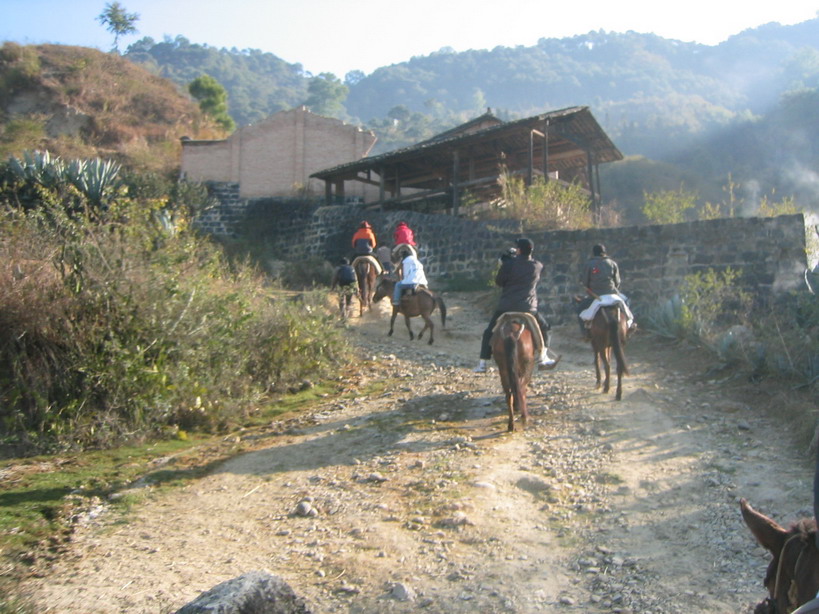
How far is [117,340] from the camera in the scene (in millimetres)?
7883

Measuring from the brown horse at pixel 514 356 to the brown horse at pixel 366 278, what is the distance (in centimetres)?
719

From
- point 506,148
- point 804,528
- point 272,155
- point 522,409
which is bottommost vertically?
point 522,409

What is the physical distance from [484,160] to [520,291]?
1806 cm

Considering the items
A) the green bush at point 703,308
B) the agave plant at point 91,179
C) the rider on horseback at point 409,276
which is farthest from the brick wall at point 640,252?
the agave plant at point 91,179

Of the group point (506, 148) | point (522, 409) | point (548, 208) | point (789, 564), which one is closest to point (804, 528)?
point (789, 564)

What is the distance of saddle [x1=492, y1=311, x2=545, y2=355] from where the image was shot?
8.72m

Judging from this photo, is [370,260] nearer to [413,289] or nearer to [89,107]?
[413,289]

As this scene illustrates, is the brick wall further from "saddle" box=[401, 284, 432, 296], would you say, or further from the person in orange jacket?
"saddle" box=[401, 284, 432, 296]

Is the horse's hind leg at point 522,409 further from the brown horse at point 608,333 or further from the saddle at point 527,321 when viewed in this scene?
the brown horse at point 608,333

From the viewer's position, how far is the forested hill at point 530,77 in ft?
290

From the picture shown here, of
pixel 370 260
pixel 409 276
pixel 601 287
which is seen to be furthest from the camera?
pixel 370 260

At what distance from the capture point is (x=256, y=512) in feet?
20.5

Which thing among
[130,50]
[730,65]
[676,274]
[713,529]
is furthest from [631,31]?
[713,529]

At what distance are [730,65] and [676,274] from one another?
11143cm
